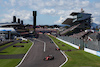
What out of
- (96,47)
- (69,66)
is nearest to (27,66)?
(69,66)

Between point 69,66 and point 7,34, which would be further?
point 7,34

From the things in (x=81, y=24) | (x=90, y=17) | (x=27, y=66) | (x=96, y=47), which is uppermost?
(x=90, y=17)

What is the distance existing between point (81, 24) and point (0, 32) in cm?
6946

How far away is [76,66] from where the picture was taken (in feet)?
64.8

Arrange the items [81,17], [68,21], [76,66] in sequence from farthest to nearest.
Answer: [68,21] < [81,17] < [76,66]

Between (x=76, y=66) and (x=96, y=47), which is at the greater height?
(x=96, y=47)

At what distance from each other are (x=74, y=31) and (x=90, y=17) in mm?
19243

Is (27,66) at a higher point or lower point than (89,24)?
lower

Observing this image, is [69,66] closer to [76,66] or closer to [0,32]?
[76,66]

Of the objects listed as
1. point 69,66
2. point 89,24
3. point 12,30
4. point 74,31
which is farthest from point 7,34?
point 69,66

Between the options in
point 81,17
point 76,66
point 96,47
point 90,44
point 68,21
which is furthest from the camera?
point 68,21

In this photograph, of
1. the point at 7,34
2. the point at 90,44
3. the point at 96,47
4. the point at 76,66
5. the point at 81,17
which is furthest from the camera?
the point at 81,17

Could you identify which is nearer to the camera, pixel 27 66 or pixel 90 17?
pixel 27 66

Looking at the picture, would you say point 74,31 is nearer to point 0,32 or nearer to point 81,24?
point 81,24
